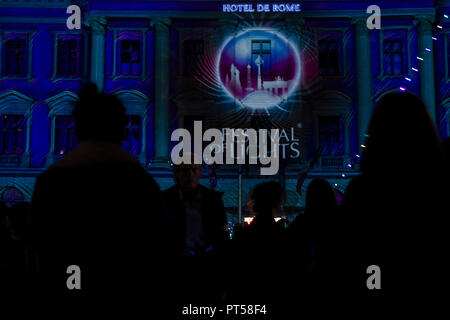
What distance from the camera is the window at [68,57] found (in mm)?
19453

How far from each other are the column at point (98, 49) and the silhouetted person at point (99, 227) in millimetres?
17711

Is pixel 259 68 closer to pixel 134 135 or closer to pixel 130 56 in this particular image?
pixel 130 56

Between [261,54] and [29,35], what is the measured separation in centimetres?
917

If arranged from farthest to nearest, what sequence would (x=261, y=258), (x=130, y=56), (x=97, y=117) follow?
(x=130, y=56) < (x=261, y=258) < (x=97, y=117)

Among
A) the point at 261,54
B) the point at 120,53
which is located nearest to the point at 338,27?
the point at 261,54

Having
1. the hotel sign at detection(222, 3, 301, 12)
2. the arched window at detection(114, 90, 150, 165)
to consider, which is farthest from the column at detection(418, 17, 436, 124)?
the arched window at detection(114, 90, 150, 165)

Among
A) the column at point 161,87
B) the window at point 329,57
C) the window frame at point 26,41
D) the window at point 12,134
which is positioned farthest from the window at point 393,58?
the window at point 12,134

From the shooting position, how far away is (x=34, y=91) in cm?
1919

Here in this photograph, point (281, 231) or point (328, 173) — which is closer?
point (281, 231)

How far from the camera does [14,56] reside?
1938 centimetres

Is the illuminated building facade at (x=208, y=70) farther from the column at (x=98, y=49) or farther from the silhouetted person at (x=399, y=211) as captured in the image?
the silhouetted person at (x=399, y=211)

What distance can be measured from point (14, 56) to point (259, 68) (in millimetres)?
9680

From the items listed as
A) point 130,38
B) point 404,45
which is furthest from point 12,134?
Answer: point 404,45
